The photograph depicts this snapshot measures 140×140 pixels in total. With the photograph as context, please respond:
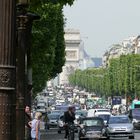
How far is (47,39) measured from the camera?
49156 millimetres

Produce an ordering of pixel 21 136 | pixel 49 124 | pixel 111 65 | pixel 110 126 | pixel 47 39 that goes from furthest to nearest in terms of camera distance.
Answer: pixel 111 65 → pixel 49 124 → pixel 47 39 → pixel 110 126 → pixel 21 136

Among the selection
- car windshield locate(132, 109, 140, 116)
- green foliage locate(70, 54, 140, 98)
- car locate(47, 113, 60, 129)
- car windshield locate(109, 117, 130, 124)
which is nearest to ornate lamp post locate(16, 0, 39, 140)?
car windshield locate(109, 117, 130, 124)

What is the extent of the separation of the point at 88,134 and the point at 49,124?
2838 centimetres

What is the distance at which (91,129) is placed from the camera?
39656 millimetres

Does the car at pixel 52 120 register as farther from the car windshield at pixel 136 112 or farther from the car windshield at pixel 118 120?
the car windshield at pixel 118 120

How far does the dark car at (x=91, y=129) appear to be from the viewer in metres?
39.1

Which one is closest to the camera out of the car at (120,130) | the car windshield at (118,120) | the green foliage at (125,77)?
the car at (120,130)

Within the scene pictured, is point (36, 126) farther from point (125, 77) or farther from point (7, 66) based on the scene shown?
point (125, 77)

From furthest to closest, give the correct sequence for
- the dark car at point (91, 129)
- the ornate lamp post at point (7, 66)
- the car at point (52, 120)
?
the car at point (52, 120) → the dark car at point (91, 129) → the ornate lamp post at point (7, 66)

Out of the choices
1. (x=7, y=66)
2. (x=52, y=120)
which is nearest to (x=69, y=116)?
(x=7, y=66)

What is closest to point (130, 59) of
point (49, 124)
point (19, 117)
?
point (49, 124)

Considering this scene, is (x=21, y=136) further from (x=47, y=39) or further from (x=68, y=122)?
(x=47, y=39)

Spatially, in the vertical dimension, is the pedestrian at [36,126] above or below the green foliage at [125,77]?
below

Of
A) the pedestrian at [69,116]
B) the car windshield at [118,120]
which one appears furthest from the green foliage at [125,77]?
the pedestrian at [69,116]
